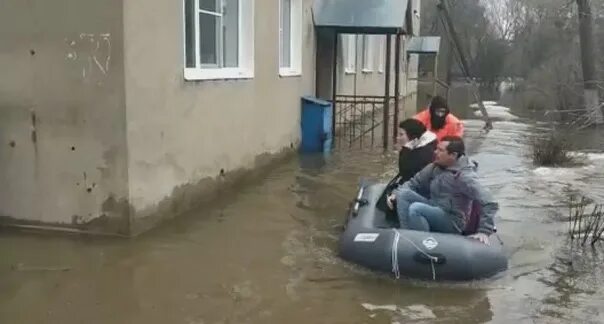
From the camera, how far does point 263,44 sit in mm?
11055

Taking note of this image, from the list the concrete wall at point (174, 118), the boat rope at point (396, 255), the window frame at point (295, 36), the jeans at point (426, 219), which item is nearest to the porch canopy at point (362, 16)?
the window frame at point (295, 36)

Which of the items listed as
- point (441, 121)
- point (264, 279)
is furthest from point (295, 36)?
point (264, 279)

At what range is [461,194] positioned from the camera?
6.37 meters

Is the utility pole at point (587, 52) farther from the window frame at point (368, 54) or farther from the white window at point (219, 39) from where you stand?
the white window at point (219, 39)

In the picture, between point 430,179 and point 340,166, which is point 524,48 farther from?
point 430,179

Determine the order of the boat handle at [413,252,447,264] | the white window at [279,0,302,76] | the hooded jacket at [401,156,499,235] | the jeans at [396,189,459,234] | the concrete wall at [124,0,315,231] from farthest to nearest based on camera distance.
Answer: the white window at [279,0,302,76] < the concrete wall at [124,0,315,231] < the jeans at [396,189,459,234] < the hooded jacket at [401,156,499,235] < the boat handle at [413,252,447,264]

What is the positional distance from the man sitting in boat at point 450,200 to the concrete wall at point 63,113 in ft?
9.31

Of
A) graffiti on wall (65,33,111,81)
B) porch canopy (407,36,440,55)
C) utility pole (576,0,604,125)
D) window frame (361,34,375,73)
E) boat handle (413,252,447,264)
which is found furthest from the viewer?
porch canopy (407,36,440,55)

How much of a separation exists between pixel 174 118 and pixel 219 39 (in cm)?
218

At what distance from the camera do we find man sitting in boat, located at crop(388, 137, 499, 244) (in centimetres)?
630

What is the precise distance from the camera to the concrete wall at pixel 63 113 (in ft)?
23.0

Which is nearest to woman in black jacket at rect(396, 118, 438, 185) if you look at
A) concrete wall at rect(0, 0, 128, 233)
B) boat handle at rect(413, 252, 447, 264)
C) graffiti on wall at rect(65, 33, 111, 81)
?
boat handle at rect(413, 252, 447, 264)

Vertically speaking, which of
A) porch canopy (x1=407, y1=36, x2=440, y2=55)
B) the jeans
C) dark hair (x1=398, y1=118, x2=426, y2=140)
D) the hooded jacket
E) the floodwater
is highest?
porch canopy (x1=407, y1=36, x2=440, y2=55)

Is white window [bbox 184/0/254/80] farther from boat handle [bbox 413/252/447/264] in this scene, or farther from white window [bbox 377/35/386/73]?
white window [bbox 377/35/386/73]
